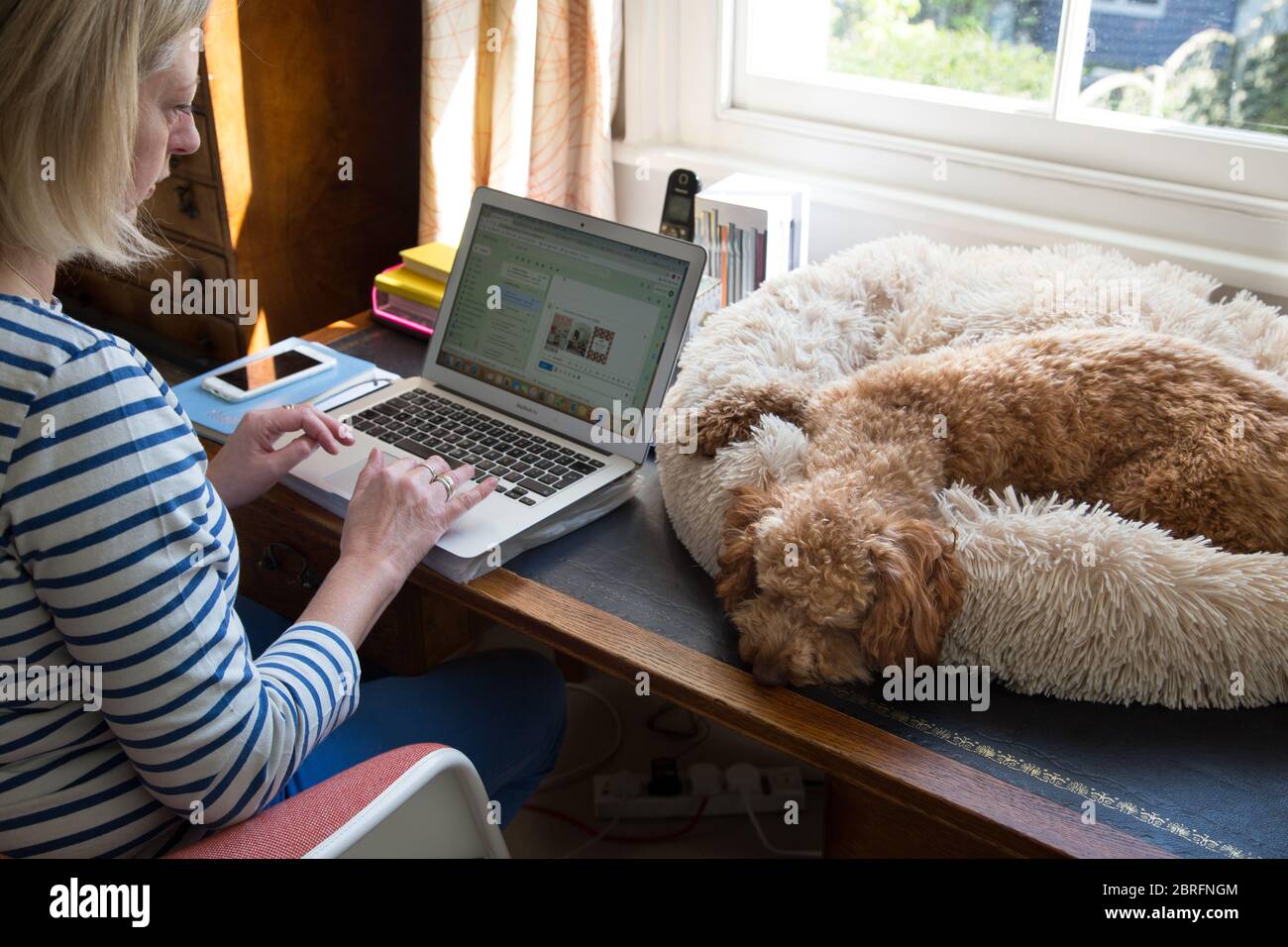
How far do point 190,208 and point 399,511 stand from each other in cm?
81

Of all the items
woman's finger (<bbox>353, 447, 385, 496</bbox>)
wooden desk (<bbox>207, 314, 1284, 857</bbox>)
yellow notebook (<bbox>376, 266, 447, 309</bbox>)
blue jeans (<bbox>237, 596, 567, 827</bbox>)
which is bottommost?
blue jeans (<bbox>237, 596, 567, 827</bbox>)

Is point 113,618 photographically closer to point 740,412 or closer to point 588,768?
point 740,412

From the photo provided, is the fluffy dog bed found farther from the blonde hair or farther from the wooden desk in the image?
the blonde hair

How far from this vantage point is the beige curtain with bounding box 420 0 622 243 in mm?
1585

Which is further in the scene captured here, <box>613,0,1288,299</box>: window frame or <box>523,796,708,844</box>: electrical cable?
<box>523,796,708,844</box>: electrical cable

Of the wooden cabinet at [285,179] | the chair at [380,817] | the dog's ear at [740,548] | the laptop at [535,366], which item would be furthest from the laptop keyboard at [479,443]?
the wooden cabinet at [285,179]

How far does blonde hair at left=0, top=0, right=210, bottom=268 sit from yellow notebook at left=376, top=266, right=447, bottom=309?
2.34ft

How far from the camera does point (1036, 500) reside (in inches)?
40.1

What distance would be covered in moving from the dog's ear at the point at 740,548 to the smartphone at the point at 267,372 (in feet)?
2.21

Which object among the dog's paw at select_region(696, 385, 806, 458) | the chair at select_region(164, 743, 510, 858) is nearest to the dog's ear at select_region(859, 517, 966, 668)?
the dog's paw at select_region(696, 385, 806, 458)

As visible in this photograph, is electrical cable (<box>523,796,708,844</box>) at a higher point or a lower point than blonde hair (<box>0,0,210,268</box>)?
lower

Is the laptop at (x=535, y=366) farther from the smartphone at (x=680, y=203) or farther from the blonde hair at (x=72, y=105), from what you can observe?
the blonde hair at (x=72, y=105)

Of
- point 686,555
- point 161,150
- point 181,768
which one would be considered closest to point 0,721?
point 181,768

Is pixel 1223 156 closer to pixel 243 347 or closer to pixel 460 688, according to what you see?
pixel 460 688
